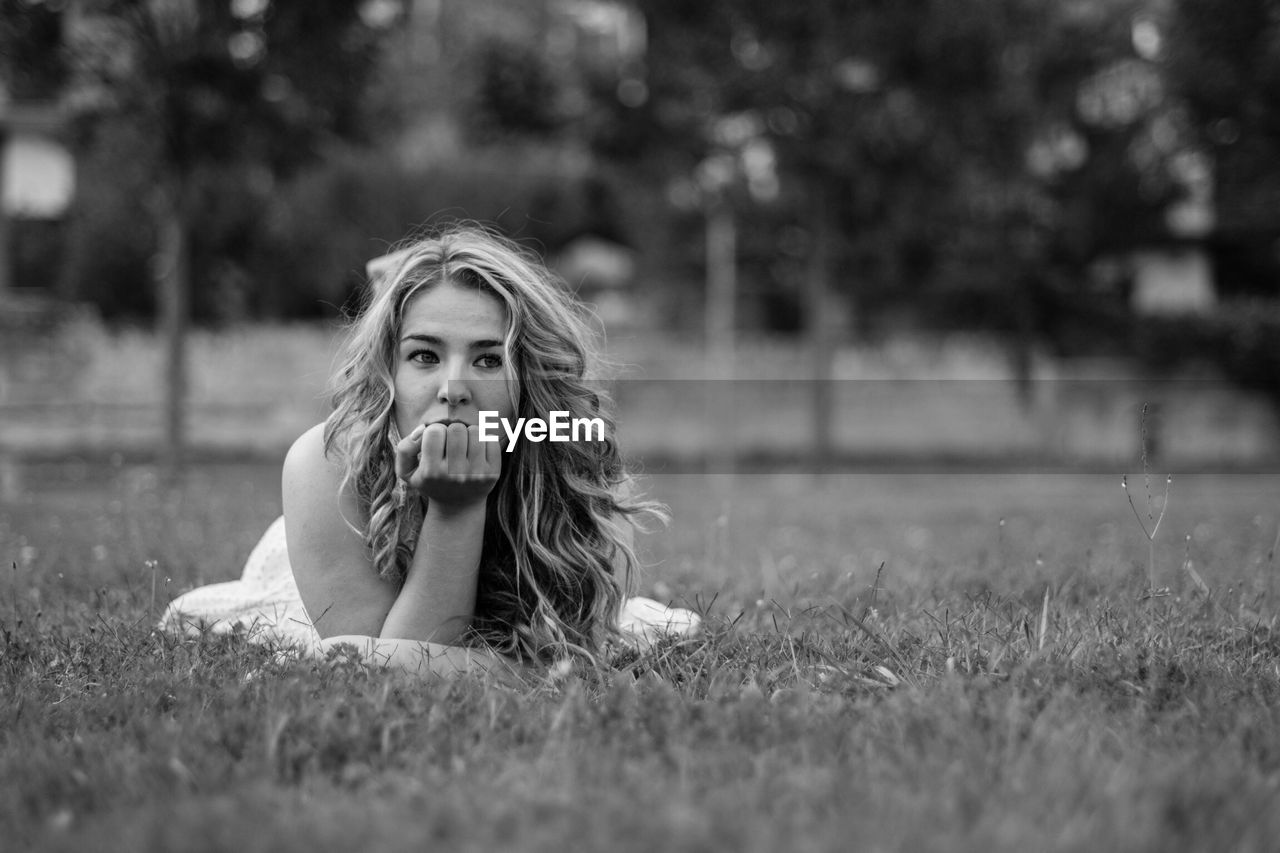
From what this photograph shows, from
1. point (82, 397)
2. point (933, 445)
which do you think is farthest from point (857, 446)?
point (82, 397)

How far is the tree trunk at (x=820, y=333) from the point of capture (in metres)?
13.7

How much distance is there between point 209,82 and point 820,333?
740 centimetres

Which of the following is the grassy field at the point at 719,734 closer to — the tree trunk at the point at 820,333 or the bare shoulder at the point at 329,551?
the bare shoulder at the point at 329,551

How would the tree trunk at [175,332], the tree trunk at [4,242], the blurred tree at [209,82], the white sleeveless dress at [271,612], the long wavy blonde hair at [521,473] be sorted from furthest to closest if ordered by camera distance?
the tree trunk at [4,242] → the tree trunk at [175,332] → the blurred tree at [209,82] → the white sleeveless dress at [271,612] → the long wavy blonde hair at [521,473]

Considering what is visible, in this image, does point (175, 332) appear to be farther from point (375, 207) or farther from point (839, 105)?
point (375, 207)

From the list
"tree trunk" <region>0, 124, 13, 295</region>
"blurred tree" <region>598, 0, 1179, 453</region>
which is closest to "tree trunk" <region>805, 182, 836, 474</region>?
"blurred tree" <region>598, 0, 1179, 453</region>

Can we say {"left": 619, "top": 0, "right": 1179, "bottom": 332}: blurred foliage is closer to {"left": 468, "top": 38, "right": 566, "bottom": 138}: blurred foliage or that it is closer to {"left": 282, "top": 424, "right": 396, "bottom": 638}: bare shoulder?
{"left": 468, "top": 38, "right": 566, "bottom": 138}: blurred foliage

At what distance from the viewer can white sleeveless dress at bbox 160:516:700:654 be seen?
10.6 feet

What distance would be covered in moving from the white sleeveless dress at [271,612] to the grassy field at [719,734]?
0.37 ft

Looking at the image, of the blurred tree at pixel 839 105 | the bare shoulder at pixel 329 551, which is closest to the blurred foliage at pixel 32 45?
the blurred tree at pixel 839 105

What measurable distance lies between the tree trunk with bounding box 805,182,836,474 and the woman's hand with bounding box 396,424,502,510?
1127 cm

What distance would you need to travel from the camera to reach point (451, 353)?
2.81 m

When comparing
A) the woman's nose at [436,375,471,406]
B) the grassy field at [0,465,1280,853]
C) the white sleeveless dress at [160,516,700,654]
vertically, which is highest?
the woman's nose at [436,375,471,406]

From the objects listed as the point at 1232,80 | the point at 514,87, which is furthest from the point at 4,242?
the point at 1232,80
